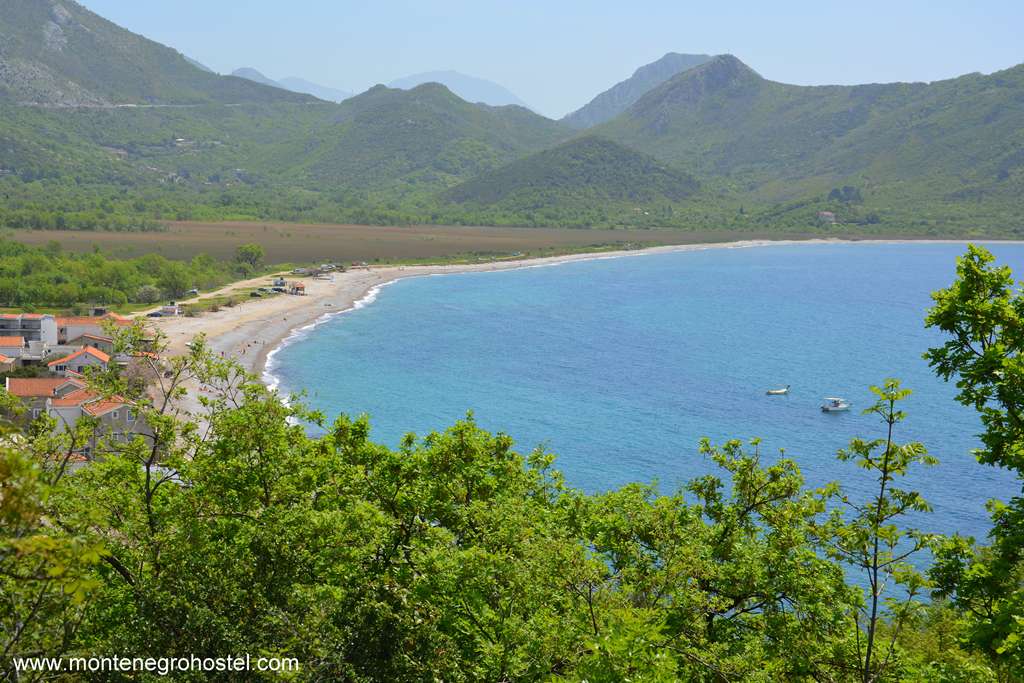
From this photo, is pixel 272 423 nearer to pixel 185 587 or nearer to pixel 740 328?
pixel 185 587

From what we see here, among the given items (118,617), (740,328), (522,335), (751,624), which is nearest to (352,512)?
(118,617)

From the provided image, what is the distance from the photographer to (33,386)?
171ft

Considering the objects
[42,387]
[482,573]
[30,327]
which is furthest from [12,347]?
[482,573]

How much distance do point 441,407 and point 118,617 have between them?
52988 millimetres

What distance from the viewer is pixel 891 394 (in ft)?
36.3

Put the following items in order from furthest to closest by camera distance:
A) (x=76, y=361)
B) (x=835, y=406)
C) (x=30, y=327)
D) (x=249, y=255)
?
1. (x=249, y=255)
2. (x=30, y=327)
3. (x=835, y=406)
4. (x=76, y=361)

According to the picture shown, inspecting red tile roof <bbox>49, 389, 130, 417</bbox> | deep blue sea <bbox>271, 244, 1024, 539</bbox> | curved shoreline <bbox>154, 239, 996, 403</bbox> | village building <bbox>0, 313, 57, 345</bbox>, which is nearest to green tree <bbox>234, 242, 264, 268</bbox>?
curved shoreline <bbox>154, 239, 996, 403</bbox>

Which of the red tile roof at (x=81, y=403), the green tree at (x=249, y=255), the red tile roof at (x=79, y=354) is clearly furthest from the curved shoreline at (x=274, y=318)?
the green tree at (x=249, y=255)

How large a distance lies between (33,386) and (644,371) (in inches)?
2067

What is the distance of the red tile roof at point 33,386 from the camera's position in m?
51.8

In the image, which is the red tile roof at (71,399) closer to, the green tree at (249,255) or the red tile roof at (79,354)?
the red tile roof at (79,354)

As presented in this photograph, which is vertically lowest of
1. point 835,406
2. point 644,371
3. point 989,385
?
point 835,406

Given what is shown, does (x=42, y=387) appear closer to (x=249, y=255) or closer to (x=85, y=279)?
(x=85, y=279)

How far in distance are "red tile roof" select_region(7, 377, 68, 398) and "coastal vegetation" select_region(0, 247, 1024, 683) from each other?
39.2 meters
